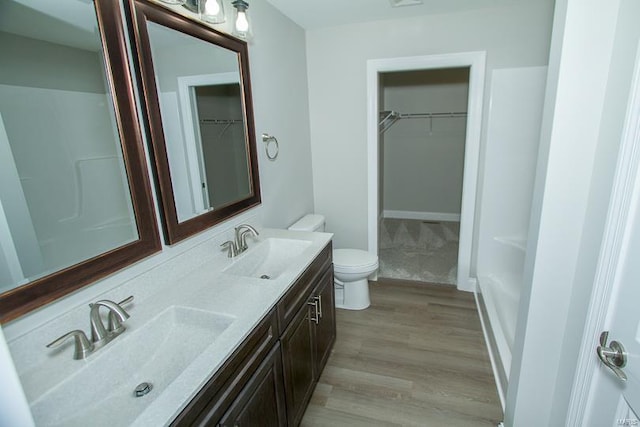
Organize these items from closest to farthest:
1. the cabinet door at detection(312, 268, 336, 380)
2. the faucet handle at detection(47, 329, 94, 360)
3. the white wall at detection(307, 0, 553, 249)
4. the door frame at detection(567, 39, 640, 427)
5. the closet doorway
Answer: the door frame at detection(567, 39, 640, 427), the faucet handle at detection(47, 329, 94, 360), the cabinet door at detection(312, 268, 336, 380), the white wall at detection(307, 0, 553, 249), the closet doorway

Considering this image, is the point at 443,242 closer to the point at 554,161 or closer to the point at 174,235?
the point at 554,161

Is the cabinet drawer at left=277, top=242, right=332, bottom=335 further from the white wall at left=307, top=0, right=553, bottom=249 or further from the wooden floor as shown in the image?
the white wall at left=307, top=0, right=553, bottom=249

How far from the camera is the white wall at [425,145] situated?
464 centimetres

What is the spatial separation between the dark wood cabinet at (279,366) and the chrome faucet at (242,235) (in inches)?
16.1

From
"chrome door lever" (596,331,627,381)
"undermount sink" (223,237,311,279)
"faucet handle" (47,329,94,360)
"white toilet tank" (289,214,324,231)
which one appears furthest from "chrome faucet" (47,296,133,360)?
"white toilet tank" (289,214,324,231)

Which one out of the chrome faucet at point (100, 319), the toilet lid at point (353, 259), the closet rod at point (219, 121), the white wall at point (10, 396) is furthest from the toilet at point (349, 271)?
the white wall at point (10, 396)

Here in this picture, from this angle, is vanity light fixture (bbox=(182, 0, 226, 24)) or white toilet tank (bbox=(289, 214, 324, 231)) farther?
white toilet tank (bbox=(289, 214, 324, 231))

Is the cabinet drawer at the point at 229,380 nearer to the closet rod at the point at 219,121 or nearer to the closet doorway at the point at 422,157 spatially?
the closet rod at the point at 219,121

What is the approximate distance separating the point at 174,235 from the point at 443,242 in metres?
3.65

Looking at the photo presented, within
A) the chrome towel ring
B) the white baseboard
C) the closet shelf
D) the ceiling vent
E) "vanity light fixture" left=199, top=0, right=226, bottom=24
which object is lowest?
the white baseboard

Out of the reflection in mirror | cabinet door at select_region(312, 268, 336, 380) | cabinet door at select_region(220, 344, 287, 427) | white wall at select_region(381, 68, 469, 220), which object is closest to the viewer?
cabinet door at select_region(220, 344, 287, 427)

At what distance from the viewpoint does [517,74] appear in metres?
2.55

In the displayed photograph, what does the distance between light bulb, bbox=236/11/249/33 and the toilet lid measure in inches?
70.5

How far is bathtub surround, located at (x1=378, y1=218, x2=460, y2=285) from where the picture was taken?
3.46 metres
